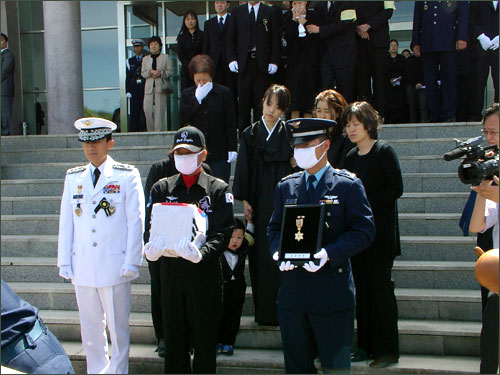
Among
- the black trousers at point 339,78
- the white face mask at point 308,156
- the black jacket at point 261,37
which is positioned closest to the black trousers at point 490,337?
the white face mask at point 308,156

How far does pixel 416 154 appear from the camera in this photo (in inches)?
300

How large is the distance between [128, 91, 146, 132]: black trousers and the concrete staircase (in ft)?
8.21

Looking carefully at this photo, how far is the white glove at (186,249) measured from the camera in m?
4.01

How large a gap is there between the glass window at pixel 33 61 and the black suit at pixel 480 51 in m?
12.2

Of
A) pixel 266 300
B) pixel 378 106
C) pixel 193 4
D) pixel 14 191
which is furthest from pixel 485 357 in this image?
pixel 193 4

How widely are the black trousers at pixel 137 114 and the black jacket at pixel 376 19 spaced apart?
506 cm

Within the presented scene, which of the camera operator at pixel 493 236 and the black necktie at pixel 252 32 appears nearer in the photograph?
the camera operator at pixel 493 236

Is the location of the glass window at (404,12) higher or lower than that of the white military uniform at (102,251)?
higher

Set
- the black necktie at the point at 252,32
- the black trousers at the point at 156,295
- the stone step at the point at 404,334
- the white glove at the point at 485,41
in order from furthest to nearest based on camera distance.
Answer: the white glove at the point at 485,41 < the black necktie at the point at 252,32 < the black trousers at the point at 156,295 < the stone step at the point at 404,334

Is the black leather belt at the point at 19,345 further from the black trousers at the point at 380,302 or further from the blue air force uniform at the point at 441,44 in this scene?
the blue air force uniform at the point at 441,44

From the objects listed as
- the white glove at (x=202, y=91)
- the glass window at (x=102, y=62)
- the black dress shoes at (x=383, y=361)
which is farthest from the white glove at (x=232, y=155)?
the glass window at (x=102, y=62)

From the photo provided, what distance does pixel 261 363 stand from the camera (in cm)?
490

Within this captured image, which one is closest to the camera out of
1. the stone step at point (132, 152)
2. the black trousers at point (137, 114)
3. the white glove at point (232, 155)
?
the white glove at point (232, 155)

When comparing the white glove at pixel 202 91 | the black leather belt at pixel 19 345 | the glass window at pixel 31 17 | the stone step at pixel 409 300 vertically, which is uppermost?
the glass window at pixel 31 17
